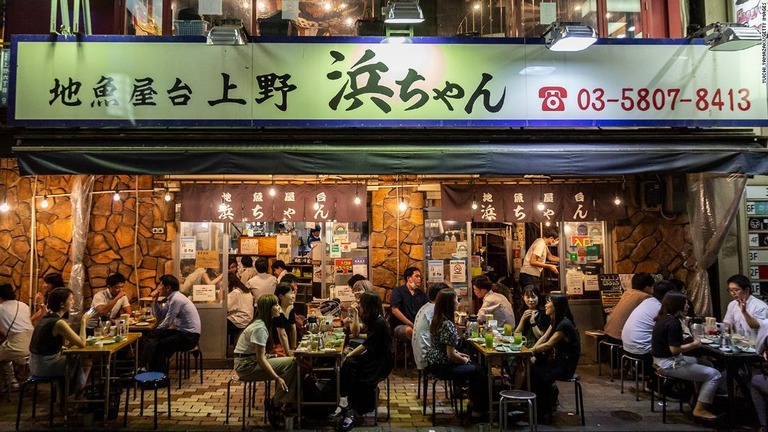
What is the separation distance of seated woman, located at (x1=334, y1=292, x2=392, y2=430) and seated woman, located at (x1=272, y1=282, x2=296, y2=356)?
Result: 1.04m

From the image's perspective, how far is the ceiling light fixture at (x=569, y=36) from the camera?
7734mm

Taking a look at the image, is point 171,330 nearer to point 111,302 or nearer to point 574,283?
point 111,302

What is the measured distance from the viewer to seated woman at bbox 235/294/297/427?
286 inches

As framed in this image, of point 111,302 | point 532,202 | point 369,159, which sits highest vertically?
point 369,159

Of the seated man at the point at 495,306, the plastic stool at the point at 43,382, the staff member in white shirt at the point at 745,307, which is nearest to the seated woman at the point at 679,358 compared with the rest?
the staff member in white shirt at the point at 745,307

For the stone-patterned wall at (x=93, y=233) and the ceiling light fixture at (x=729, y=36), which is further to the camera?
the stone-patterned wall at (x=93, y=233)

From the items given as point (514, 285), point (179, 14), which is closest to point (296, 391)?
point (179, 14)

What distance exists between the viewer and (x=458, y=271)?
11.9 meters

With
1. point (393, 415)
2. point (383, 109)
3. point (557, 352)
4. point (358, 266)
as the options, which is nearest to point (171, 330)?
point (358, 266)

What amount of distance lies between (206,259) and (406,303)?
450 centimetres

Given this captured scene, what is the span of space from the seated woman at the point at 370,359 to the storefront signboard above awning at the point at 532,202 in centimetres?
369

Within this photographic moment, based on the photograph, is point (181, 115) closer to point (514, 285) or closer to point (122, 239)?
point (122, 239)

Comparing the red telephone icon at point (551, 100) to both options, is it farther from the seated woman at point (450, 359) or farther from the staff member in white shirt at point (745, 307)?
the staff member in white shirt at point (745, 307)

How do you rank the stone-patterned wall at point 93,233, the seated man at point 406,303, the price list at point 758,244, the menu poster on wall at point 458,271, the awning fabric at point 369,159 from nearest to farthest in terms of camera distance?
the awning fabric at point 369,159
the price list at point 758,244
the seated man at point 406,303
the stone-patterned wall at point 93,233
the menu poster on wall at point 458,271
